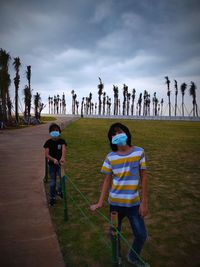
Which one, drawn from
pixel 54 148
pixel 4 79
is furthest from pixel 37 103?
pixel 54 148

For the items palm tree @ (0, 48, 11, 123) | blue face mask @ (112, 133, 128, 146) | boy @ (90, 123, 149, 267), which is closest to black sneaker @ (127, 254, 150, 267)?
boy @ (90, 123, 149, 267)

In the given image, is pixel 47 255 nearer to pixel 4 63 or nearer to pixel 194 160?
pixel 194 160

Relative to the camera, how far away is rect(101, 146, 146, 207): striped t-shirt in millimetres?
2434

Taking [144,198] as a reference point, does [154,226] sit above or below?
below

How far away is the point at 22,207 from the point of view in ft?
15.5

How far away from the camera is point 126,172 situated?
244 cm

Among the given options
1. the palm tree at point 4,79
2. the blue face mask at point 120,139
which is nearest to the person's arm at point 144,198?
the blue face mask at point 120,139

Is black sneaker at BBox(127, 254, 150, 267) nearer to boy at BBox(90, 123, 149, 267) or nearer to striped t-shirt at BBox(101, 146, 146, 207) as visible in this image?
boy at BBox(90, 123, 149, 267)

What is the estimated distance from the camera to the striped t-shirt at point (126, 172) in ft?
7.98

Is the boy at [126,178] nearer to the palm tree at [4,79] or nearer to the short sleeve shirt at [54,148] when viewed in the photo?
the short sleeve shirt at [54,148]

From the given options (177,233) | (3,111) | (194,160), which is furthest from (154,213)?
(3,111)

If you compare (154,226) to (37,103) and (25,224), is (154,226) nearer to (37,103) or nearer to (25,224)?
(25,224)

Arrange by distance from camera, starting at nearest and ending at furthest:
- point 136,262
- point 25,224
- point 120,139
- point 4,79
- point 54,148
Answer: point 120,139, point 136,262, point 25,224, point 54,148, point 4,79

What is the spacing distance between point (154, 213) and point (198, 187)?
2387 millimetres
